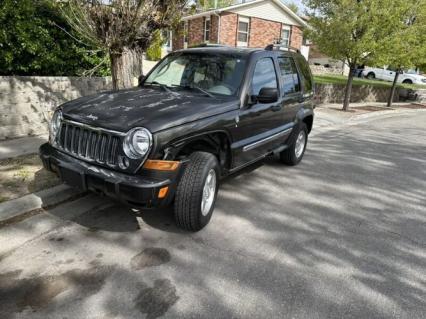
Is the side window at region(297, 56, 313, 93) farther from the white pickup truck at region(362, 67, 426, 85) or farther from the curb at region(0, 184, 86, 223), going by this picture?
the white pickup truck at region(362, 67, 426, 85)

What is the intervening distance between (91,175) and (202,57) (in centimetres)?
221

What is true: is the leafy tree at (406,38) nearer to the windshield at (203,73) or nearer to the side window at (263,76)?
the side window at (263,76)

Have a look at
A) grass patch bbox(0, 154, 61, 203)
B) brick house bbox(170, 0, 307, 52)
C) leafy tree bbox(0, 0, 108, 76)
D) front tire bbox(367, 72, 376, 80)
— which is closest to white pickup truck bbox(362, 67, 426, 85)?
front tire bbox(367, 72, 376, 80)

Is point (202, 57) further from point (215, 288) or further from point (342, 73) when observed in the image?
point (342, 73)

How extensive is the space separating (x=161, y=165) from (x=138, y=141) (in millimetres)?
289

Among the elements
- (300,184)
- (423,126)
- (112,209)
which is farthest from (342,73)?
(112,209)

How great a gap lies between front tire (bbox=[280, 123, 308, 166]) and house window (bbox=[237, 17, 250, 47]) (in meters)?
20.3

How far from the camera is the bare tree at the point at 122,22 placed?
5.32 meters

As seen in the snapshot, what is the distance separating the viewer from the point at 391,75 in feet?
103

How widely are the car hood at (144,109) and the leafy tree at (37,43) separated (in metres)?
2.68

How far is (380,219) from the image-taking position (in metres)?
4.38

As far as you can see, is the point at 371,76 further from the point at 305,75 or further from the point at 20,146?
the point at 20,146

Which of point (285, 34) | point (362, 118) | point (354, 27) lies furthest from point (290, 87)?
point (285, 34)

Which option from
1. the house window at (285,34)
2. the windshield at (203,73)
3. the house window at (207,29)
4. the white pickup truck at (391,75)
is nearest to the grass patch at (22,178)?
the windshield at (203,73)
